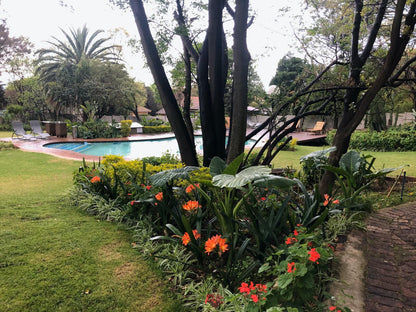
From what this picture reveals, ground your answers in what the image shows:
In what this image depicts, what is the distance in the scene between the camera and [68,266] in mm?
2234

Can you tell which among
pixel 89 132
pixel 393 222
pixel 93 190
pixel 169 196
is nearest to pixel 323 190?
pixel 393 222

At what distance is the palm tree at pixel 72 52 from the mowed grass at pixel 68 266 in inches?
803

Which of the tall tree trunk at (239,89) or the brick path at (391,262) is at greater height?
the tall tree trunk at (239,89)

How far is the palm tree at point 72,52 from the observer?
2108 centimetres

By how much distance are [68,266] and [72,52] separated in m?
24.7

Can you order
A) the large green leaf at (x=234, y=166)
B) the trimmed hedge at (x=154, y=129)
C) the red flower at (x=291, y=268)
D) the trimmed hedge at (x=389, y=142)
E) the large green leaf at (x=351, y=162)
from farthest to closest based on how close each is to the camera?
1. the trimmed hedge at (x=154, y=129)
2. the trimmed hedge at (x=389, y=142)
3. the large green leaf at (x=351, y=162)
4. the large green leaf at (x=234, y=166)
5. the red flower at (x=291, y=268)

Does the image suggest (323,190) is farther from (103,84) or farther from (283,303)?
(103,84)

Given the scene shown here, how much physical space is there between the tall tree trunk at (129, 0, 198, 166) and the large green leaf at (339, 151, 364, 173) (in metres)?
2.11

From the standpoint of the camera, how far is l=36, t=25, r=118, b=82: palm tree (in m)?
21.1

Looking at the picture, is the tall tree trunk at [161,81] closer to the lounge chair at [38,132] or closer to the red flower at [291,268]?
the red flower at [291,268]

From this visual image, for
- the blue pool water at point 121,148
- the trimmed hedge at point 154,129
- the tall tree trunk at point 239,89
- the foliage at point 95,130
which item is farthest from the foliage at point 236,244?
the trimmed hedge at point 154,129

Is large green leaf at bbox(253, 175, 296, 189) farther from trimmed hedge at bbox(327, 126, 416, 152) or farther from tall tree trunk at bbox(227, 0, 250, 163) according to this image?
trimmed hedge at bbox(327, 126, 416, 152)

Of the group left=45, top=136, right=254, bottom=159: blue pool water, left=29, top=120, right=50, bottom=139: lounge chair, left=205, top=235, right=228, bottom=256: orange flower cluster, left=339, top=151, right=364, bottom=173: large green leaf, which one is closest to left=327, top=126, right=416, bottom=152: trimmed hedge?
left=45, top=136, right=254, bottom=159: blue pool water

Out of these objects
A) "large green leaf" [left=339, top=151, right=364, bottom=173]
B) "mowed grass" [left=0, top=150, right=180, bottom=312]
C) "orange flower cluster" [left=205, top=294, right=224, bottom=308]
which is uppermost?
"large green leaf" [left=339, top=151, right=364, bottom=173]
